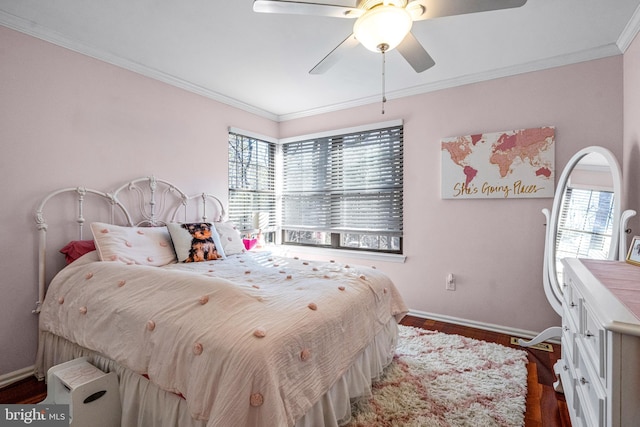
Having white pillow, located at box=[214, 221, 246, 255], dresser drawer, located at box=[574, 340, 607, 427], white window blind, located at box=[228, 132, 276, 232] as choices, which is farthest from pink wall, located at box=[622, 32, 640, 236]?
white window blind, located at box=[228, 132, 276, 232]

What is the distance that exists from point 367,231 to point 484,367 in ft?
5.97

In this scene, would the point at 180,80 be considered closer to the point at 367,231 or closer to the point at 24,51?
the point at 24,51

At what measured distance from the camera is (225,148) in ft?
11.7

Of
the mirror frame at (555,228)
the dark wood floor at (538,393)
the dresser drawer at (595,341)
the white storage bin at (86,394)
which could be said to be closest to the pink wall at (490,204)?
the mirror frame at (555,228)

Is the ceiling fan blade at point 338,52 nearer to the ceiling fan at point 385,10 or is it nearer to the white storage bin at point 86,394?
the ceiling fan at point 385,10

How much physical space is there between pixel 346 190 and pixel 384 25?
244 centimetres

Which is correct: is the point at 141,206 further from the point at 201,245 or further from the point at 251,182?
the point at 251,182

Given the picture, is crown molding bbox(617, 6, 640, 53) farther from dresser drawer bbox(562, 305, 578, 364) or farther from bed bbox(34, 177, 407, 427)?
bed bbox(34, 177, 407, 427)

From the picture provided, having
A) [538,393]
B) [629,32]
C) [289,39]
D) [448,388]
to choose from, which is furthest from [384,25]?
[538,393]

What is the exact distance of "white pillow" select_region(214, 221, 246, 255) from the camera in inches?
115

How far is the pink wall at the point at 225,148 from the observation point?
2.08 m

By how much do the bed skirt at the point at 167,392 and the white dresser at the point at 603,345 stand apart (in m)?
1.03

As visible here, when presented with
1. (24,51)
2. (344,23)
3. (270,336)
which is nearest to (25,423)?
(270,336)

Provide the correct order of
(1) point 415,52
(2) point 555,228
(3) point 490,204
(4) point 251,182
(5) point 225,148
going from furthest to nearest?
(4) point 251,182 → (5) point 225,148 → (3) point 490,204 → (2) point 555,228 → (1) point 415,52
